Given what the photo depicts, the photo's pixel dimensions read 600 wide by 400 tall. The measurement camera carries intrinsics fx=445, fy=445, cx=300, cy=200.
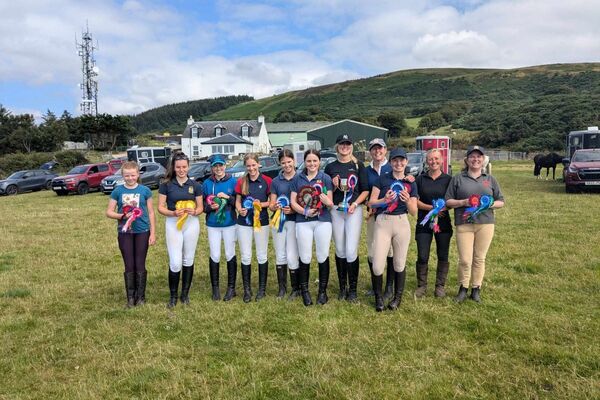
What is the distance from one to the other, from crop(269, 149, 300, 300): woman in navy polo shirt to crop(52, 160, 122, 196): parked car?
63.1 ft

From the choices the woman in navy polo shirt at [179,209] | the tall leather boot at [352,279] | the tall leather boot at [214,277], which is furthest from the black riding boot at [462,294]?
the woman in navy polo shirt at [179,209]

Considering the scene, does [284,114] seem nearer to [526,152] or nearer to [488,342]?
[526,152]

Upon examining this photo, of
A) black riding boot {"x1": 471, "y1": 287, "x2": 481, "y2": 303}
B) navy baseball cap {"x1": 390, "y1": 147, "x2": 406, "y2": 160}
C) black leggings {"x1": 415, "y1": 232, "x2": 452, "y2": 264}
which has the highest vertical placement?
navy baseball cap {"x1": 390, "y1": 147, "x2": 406, "y2": 160}

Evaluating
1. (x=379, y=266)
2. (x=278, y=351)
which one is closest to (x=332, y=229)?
(x=379, y=266)

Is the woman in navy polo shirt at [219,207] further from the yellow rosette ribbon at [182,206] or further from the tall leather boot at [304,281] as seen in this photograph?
the tall leather boot at [304,281]

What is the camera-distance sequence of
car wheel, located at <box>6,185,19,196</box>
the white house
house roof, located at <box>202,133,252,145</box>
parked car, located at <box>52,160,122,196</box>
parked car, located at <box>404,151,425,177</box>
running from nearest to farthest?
parked car, located at <box>404,151,425,177</box>
parked car, located at <box>52,160,122,196</box>
car wheel, located at <box>6,185,19,196</box>
house roof, located at <box>202,133,252,145</box>
the white house

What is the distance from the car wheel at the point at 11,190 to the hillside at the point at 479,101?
4984 cm

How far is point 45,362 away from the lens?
396cm

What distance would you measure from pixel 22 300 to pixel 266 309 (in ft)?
10.7

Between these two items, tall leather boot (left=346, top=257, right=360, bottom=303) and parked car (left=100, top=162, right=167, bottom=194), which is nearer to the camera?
tall leather boot (left=346, top=257, right=360, bottom=303)

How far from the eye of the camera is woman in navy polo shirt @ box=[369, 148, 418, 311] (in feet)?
16.1

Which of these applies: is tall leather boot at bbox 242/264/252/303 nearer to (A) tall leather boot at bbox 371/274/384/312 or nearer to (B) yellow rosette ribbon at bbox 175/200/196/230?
(B) yellow rosette ribbon at bbox 175/200/196/230

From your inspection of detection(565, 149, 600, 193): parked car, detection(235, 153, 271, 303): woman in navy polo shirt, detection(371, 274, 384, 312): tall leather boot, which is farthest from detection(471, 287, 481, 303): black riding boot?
detection(565, 149, 600, 193): parked car

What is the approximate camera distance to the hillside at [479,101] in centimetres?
5706
